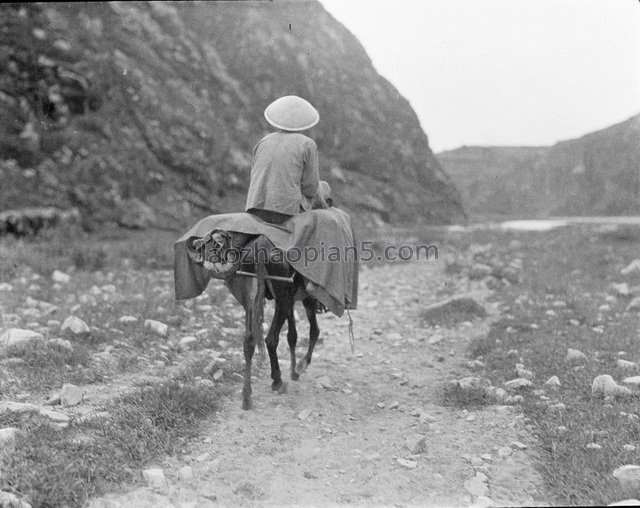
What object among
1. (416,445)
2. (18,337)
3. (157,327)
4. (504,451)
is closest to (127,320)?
(157,327)

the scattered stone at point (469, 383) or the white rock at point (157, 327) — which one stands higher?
the white rock at point (157, 327)

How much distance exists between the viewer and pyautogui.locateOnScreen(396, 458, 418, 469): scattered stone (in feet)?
14.1

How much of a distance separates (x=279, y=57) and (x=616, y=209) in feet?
161

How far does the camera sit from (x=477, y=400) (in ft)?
18.5

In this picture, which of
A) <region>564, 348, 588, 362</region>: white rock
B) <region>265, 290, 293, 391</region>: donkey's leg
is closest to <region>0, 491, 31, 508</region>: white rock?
<region>265, 290, 293, 391</region>: donkey's leg

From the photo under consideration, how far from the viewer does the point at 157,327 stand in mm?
7402

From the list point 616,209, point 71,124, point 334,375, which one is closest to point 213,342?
point 334,375

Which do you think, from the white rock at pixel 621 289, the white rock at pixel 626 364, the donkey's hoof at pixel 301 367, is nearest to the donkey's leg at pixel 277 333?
the donkey's hoof at pixel 301 367

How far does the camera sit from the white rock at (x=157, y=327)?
734 cm

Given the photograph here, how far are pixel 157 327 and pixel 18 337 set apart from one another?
1619mm

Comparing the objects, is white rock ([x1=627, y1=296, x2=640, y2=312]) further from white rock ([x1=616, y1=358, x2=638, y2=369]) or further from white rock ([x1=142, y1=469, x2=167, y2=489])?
white rock ([x1=142, y1=469, x2=167, y2=489])

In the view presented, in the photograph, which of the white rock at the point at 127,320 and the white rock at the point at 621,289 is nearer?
the white rock at the point at 127,320

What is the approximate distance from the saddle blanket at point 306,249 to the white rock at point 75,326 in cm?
178

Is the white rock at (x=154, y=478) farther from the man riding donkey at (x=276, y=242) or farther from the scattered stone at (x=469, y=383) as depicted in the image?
the scattered stone at (x=469, y=383)
